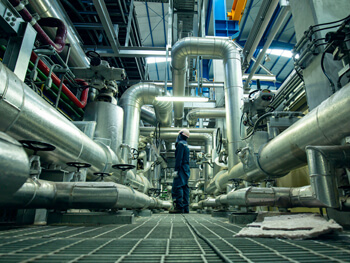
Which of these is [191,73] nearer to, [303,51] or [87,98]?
[87,98]

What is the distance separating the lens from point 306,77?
2219 mm

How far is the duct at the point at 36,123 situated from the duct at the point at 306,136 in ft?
6.26

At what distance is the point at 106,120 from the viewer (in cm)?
347

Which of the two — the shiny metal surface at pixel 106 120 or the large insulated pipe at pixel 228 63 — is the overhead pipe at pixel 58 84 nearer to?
the shiny metal surface at pixel 106 120

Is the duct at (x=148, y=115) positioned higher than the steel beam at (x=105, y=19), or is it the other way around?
the steel beam at (x=105, y=19)

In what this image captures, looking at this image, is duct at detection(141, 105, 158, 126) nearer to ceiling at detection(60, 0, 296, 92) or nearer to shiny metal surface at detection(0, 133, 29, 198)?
ceiling at detection(60, 0, 296, 92)

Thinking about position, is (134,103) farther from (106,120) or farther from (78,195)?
(78,195)

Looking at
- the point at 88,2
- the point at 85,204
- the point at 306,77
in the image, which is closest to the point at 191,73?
the point at 88,2

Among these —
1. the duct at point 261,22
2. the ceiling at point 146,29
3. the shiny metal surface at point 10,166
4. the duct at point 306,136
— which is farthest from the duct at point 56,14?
the duct at point 306,136

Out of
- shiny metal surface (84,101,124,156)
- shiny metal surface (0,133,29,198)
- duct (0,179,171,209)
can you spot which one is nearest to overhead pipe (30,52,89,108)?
shiny metal surface (84,101,124,156)

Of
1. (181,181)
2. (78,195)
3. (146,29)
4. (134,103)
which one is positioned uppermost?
(146,29)

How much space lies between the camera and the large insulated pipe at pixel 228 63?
392 centimetres

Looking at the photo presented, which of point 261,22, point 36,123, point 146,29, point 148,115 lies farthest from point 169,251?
point 146,29

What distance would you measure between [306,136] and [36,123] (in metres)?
1.97
